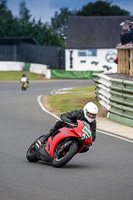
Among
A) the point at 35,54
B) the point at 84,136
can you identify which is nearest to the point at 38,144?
the point at 84,136

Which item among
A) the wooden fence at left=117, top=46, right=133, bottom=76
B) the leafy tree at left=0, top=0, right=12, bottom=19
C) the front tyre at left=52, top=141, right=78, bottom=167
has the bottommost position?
the front tyre at left=52, top=141, right=78, bottom=167

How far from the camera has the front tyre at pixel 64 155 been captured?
9.38m

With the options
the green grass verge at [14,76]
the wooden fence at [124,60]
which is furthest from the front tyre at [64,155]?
the green grass verge at [14,76]

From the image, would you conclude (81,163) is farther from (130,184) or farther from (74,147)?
(130,184)

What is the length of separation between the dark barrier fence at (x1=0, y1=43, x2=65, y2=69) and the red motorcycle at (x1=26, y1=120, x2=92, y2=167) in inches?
2017

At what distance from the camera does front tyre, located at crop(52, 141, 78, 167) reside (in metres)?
9.38

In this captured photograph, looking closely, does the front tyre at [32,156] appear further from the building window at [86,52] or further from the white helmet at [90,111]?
the building window at [86,52]

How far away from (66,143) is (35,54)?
181 feet

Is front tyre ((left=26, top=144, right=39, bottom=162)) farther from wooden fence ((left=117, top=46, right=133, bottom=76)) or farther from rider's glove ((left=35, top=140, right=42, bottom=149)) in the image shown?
wooden fence ((left=117, top=46, right=133, bottom=76))

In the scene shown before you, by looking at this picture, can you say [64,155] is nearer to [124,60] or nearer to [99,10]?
[124,60]

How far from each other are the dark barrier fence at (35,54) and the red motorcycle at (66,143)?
2017 inches

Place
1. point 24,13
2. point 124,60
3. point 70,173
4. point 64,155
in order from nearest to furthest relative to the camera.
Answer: point 70,173, point 64,155, point 124,60, point 24,13

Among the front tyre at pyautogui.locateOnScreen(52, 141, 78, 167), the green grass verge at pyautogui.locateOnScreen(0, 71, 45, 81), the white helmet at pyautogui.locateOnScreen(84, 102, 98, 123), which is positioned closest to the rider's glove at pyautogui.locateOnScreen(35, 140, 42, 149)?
the front tyre at pyautogui.locateOnScreen(52, 141, 78, 167)

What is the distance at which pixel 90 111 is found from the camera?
31.2ft
